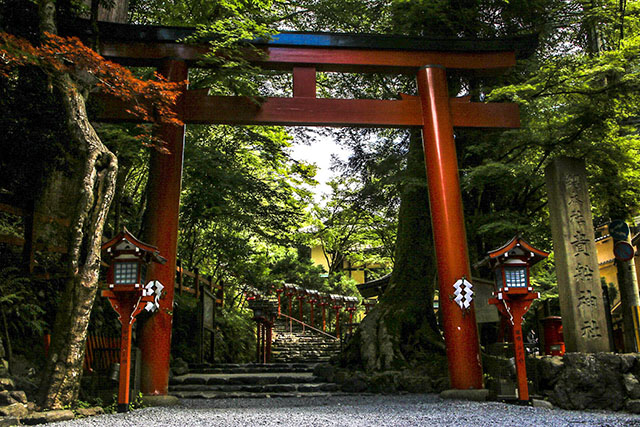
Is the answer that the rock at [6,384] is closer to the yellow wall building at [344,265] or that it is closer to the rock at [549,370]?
the rock at [549,370]

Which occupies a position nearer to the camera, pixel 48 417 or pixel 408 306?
pixel 48 417

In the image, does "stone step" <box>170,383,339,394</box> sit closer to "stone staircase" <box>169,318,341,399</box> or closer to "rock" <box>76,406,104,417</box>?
"stone staircase" <box>169,318,341,399</box>

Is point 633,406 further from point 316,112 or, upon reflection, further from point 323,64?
point 323,64

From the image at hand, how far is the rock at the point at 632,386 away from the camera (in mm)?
6328

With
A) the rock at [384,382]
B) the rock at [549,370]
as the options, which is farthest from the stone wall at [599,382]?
the rock at [384,382]

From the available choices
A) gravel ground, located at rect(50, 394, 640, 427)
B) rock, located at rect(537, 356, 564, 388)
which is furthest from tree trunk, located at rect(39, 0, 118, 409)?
rock, located at rect(537, 356, 564, 388)

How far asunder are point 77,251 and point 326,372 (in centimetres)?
568

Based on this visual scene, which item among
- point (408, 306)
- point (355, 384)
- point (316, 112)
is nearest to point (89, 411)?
point (355, 384)

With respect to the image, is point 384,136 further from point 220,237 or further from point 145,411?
point 145,411

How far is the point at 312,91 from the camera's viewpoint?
9.16m

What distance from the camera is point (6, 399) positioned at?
211 inches

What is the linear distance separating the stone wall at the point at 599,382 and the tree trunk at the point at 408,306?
3.46 metres

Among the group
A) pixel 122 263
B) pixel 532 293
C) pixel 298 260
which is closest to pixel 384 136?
pixel 532 293

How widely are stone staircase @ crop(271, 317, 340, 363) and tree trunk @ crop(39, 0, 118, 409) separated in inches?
386
